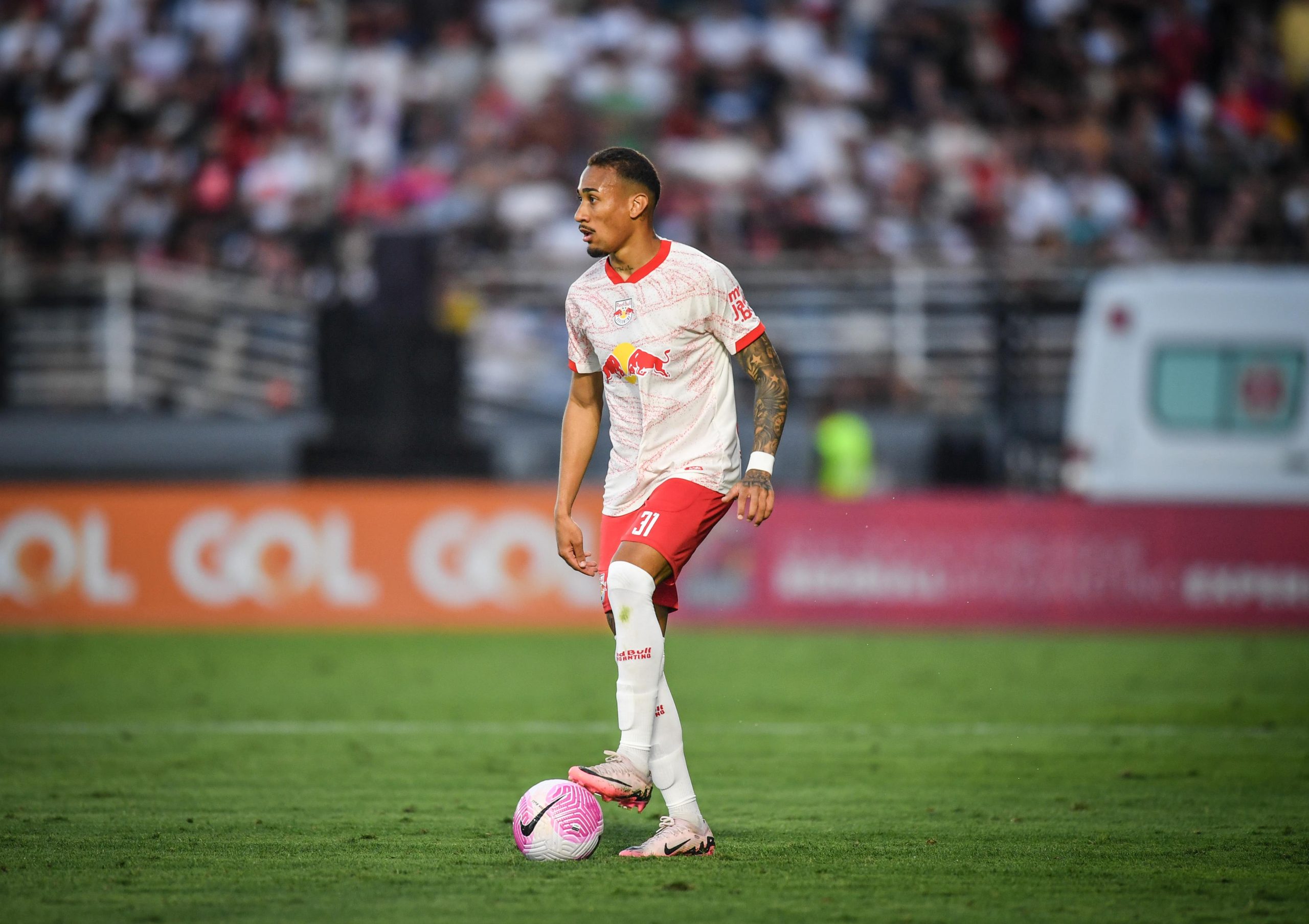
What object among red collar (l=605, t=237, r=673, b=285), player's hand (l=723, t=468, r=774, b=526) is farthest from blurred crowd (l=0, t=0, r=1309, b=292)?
player's hand (l=723, t=468, r=774, b=526)

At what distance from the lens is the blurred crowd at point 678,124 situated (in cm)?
1905

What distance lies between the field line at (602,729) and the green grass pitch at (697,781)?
31 millimetres

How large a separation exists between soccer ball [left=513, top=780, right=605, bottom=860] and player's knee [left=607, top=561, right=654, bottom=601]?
0.70 m

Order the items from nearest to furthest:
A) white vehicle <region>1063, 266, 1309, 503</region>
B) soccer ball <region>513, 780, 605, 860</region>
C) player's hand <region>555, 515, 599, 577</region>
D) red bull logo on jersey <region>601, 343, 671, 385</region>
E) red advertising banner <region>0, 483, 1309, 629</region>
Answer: soccer ball <region>513, 780, 605, 860</region> → red bull logo on jersey <region>601, 343, 671, 385</region> → player's hand <region>555, 515, 599, 577</region> → red advertising banner <region>0, 483, 1309, 629</region> → white vehicle <region>1063, 266, 1309, 503</region>

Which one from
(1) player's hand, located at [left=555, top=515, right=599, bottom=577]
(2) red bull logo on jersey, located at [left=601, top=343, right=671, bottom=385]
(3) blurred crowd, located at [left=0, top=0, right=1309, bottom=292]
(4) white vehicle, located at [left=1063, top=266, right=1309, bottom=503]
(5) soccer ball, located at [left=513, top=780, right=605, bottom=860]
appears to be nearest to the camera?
(5) soccer ball, located at [left=513, top=780, right=605, bottom=860]

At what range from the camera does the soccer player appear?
5.89 meters

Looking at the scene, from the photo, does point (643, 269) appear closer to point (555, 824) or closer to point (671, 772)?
point (671, 772)

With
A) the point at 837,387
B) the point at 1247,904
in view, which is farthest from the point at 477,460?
the point at 1247,904

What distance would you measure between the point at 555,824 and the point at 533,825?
0.08 metres

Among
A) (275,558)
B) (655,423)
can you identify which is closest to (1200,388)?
(275,558)

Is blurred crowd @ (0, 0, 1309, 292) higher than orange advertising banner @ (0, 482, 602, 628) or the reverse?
higher

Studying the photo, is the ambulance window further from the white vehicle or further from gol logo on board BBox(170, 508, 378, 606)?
gol logo on board BBox(170, 508, 378, 606)

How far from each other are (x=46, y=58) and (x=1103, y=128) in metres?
12.9

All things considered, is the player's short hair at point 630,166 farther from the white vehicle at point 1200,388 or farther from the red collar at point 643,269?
the white vehicle at point 1200,388
